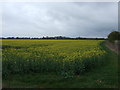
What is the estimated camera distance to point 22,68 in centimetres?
798

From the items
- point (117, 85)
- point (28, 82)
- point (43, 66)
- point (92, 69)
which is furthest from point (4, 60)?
point (117, 85)

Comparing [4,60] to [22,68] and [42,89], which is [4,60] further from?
[42,89]

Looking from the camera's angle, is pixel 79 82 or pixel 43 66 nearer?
pixel 79 82

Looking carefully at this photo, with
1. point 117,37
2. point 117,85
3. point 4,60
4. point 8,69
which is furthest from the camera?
point 117,37

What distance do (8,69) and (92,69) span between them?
4.01 m

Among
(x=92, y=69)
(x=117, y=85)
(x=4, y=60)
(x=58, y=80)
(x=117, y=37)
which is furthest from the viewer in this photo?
(x=117, y=37)

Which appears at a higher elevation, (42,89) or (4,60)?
(4,60)

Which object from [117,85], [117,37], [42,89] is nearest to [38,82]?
[42,89]

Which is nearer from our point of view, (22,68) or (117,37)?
(22,68)

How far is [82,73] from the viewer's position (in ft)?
26.4

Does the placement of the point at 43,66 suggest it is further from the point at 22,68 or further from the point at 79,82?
the point at 79,82

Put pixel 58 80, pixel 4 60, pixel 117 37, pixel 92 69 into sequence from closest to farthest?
pixel 58 80 → pixel 4 60 → pixel 92 69 → pixel 117 37

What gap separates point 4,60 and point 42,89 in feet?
11.0

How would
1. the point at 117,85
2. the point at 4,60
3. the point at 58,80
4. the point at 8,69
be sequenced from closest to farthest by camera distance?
the point at 117,85, the point at 58,80, the point at 8,69, the point at 4,60
